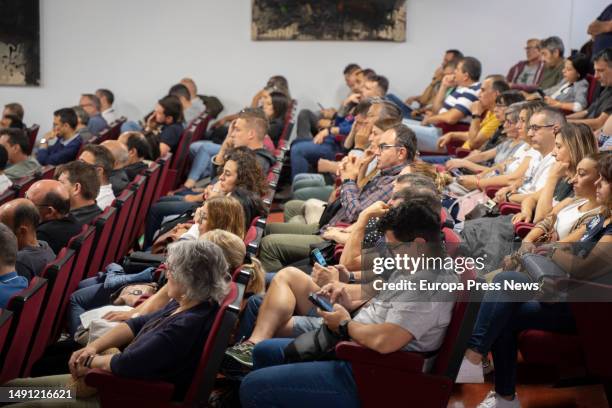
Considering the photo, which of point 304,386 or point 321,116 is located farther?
point 321,116

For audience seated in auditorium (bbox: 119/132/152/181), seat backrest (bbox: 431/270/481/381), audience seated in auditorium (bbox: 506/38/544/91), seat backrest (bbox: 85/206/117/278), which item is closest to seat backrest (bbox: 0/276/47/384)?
seat backrest (bbox: 85/206/117/278)

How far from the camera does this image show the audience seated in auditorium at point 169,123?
6.89 m

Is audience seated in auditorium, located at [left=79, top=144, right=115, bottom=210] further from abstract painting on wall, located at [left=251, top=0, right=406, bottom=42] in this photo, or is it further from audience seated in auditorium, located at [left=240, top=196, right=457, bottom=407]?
abstract painting on wall, located at [left=251, top=0, right=406, bottom=42]

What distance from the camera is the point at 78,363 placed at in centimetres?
270

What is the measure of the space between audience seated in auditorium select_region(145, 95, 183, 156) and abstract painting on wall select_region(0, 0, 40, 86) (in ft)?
9.55

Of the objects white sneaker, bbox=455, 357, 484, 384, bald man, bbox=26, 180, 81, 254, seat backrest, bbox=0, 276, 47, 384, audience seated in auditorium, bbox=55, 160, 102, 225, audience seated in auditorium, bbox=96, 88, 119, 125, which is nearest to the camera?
seat backrest, bbox=0, 276, 47, 384

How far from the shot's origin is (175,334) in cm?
257

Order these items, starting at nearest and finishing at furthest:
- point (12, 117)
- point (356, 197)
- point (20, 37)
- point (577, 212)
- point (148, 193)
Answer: point (577, 212) → point (356, 197) → point (148, 193) → point (12, 117) → point (20, 37)

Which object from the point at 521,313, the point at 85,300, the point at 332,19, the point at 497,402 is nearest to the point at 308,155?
the point at 332,19

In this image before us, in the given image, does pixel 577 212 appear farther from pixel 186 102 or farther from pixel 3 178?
pixel 186 102

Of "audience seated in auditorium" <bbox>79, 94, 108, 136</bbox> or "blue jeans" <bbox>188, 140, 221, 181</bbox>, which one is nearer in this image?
"blue jeans" <bbox>188, 140, 221, 181</bbox>

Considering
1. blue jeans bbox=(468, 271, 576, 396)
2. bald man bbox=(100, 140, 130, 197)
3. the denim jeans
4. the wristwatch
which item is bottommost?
the denim jeans

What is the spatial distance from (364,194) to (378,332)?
165 cm

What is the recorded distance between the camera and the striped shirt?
6426 millimetres
